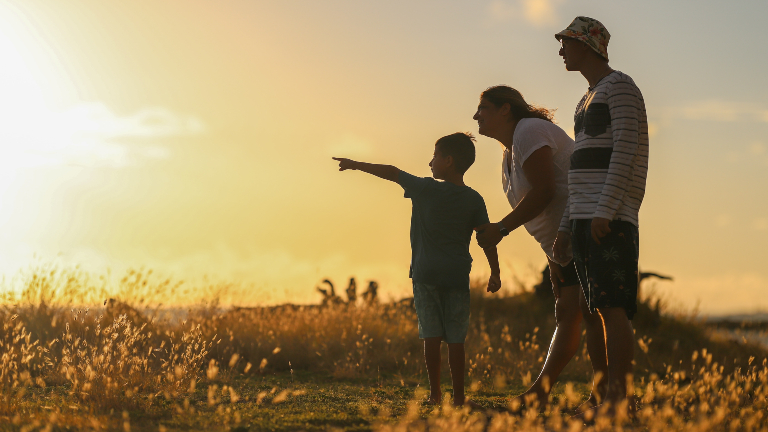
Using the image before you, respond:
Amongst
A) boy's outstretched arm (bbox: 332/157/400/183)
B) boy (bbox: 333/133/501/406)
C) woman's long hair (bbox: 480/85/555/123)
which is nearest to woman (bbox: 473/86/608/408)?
woman's long hair (bbox: 480/85/555/123)

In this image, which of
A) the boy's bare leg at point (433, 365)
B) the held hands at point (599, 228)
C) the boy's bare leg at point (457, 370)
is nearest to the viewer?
the held hands at point (599, 228)

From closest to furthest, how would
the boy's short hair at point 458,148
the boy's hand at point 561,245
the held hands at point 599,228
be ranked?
1. the held hands at point 599,228
2. the boy's hand at point 561,245
3. the boy's short hair at point 458,148

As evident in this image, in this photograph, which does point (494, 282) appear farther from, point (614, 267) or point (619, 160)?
point (619, 160)

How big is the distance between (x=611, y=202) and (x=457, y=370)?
1521mm

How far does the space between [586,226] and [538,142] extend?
26.4 inches

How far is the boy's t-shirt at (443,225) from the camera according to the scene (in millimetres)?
4391

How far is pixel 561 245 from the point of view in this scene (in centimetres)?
400

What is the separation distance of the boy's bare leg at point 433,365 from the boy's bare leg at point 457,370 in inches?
4.0

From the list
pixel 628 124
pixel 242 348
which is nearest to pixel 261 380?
pixel 242 348

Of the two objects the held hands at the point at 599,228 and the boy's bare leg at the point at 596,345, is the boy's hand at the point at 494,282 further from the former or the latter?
the held hands at the point at 599,228

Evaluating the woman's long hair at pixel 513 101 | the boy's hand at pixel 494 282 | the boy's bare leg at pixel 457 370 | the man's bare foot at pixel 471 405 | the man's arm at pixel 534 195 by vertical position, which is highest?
the woman's long hair at pixel 513 101

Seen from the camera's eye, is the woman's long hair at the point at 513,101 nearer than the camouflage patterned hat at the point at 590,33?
No

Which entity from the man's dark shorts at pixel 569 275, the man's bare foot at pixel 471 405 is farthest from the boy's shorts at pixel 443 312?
the man's dark shorts at pixel 569 275

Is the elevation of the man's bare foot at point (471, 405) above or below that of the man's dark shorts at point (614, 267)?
below
